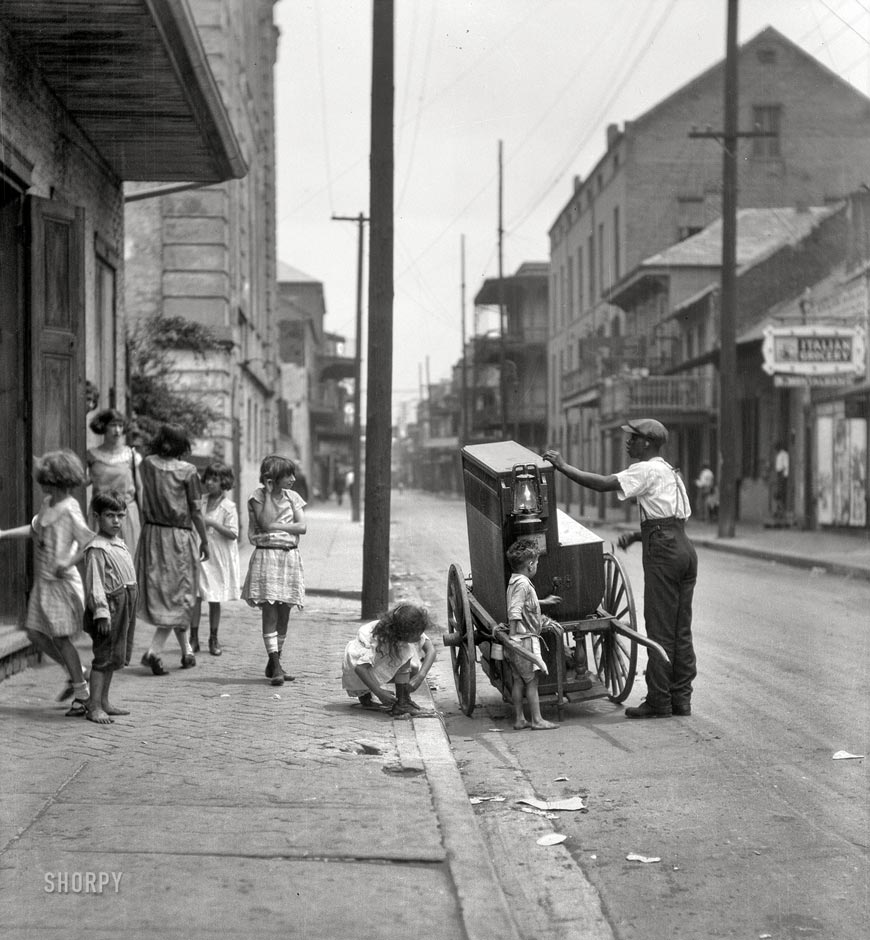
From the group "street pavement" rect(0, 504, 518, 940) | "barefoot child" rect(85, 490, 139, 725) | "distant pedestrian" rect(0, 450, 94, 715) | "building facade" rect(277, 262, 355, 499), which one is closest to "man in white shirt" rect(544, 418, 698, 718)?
"street pavement" rect(0, 504, 518, 940)

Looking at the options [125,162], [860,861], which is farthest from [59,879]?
[125,162]

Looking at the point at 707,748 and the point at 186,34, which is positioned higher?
the point at 186,34

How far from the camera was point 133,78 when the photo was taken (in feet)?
31.2

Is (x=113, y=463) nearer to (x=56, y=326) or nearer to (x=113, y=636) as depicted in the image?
(x=56, y=326)

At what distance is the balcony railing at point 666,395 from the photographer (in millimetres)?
36625

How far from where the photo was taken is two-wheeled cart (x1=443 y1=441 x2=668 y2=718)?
7.21 meters

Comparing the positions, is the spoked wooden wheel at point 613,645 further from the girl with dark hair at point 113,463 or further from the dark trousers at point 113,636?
the girl with dark hair at point 113,463

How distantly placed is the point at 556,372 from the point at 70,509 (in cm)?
5852

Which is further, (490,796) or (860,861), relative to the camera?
(490,796)

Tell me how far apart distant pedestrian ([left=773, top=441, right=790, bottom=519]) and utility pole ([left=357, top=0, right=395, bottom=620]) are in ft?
65.6

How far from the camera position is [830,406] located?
90.5 ft

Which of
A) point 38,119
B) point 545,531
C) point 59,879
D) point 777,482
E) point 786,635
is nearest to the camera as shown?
point 59,879

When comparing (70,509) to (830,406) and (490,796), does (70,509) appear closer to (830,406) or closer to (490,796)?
(490,796)

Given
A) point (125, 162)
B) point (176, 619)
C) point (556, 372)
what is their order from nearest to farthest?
1. point (176, 619)
2. point (125, 162)
3. point (556, 372)
